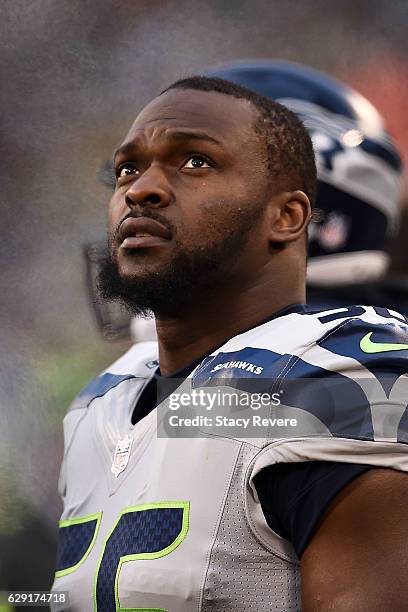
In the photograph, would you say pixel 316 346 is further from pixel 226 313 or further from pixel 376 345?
pixel 226 313

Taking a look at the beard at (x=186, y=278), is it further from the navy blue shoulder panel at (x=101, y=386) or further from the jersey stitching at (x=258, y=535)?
the jersey stitching at (x=258, y=535)

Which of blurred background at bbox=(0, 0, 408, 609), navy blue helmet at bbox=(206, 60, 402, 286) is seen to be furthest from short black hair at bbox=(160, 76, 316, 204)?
navy blue helmet at bbox=(206, 60, 402, 286)

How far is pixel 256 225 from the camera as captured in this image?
5.51 feet

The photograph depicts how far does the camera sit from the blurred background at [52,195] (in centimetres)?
252

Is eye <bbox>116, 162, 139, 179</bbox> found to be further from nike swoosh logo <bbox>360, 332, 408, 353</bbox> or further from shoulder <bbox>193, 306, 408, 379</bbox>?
nike swoosh logo <bbox>360, 332, 408, 353</bbox>

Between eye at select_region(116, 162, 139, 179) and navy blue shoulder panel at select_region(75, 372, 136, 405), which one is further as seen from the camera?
navy blue shoulder panel at select_region(75, 372, 136, 405)

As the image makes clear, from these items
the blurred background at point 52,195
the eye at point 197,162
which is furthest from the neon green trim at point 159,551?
the blurred background at point 52,195

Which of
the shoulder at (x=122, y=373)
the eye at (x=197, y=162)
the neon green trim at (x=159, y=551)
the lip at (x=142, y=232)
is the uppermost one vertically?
the eye at (x=197, y=162)

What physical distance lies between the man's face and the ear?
3 cm

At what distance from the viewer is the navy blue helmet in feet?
11.8

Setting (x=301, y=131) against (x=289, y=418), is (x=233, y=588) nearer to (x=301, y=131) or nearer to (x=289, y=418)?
(x=289, y=418)

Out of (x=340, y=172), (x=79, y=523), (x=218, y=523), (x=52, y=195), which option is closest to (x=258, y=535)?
(x=218, y=523)

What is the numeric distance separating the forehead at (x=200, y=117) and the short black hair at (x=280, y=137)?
2 cm

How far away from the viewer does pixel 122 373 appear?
1.92 meters
